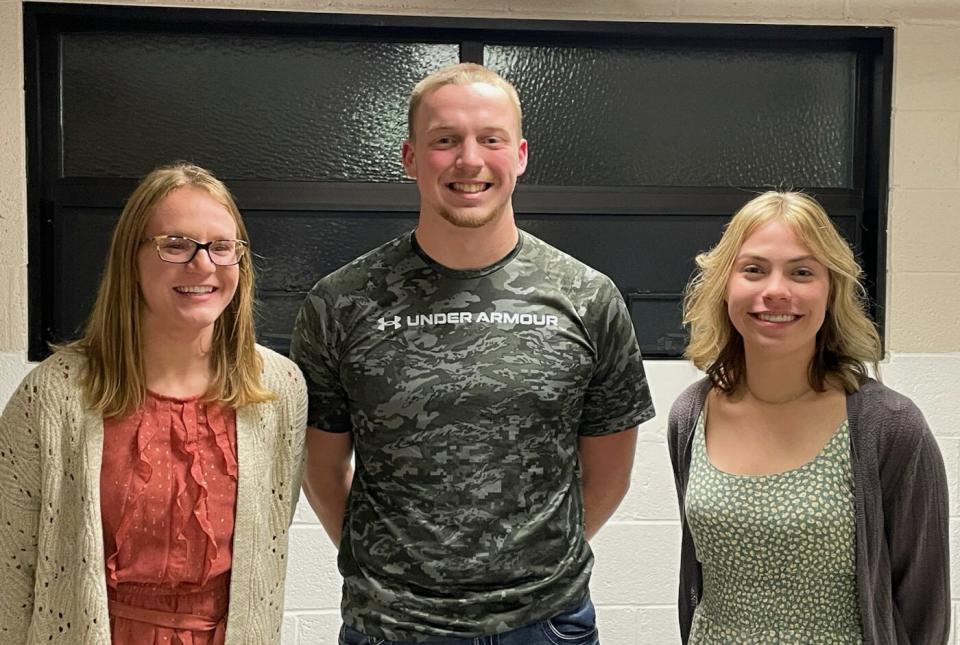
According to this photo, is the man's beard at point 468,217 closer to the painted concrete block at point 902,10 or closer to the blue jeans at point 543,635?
the blue jeans at point 543,635

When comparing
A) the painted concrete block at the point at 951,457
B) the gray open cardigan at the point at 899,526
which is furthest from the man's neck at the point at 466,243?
the painted concrete block at the point at 951,457

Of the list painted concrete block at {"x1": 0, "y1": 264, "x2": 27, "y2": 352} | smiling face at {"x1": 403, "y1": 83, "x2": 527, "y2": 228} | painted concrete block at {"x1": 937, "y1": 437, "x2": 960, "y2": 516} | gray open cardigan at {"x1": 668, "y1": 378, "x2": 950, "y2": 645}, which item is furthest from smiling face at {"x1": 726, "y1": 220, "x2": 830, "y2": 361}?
painted concrete block at {"x1": 0, "y1": 264, "x2": 27, "y2": 352}

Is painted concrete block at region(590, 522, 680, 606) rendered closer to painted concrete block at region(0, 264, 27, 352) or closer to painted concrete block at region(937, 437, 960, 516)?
painted concrete block at region(937, 437, 960, 516)

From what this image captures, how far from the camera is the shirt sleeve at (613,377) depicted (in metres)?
1.95

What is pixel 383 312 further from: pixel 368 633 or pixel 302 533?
pixel 302 533

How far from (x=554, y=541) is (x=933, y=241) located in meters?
1.72

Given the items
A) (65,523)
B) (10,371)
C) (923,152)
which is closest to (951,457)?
(923,152)

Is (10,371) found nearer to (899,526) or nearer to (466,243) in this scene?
(466,243)

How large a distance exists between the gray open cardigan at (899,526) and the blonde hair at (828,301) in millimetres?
112

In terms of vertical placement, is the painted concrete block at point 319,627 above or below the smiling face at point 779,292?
below

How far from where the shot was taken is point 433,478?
1.83 meters

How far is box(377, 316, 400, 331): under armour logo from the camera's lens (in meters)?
1.88

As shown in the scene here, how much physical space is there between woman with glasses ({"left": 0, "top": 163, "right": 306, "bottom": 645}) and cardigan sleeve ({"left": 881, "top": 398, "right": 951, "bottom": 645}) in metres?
1.05

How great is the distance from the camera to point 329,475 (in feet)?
6.80
